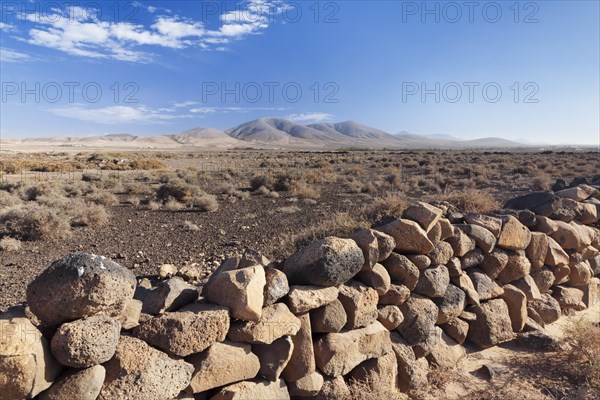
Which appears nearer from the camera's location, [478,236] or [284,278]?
[284,278]

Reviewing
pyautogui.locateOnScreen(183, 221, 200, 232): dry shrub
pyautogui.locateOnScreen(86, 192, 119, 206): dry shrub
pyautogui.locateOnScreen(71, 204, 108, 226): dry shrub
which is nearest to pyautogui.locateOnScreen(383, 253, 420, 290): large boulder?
pyautogui.locateOnScreen(183, 221, 200, 232): dry shrub

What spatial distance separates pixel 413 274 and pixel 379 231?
1.92 feet

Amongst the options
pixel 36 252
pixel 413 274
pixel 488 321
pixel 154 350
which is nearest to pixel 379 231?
pixel 413 274

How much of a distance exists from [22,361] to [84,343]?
0.34 metres

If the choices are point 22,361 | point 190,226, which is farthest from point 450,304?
point 190,226

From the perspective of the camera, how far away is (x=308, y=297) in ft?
11.5

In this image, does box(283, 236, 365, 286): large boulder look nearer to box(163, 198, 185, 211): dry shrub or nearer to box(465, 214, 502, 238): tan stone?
box(465, 214, 502, 238): tan stone

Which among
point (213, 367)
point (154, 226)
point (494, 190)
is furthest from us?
point (494, 190)

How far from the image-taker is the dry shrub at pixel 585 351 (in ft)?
13.5

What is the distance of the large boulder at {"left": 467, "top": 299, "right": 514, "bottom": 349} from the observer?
16.1 ft

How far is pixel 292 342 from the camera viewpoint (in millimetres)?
3434

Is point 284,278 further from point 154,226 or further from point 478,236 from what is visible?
point 154,226

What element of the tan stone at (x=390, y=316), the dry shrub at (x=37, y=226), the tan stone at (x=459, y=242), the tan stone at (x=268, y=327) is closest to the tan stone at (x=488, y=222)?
the tan stone at (x=459, y=242)

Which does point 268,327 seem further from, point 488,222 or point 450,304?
point 488,222
